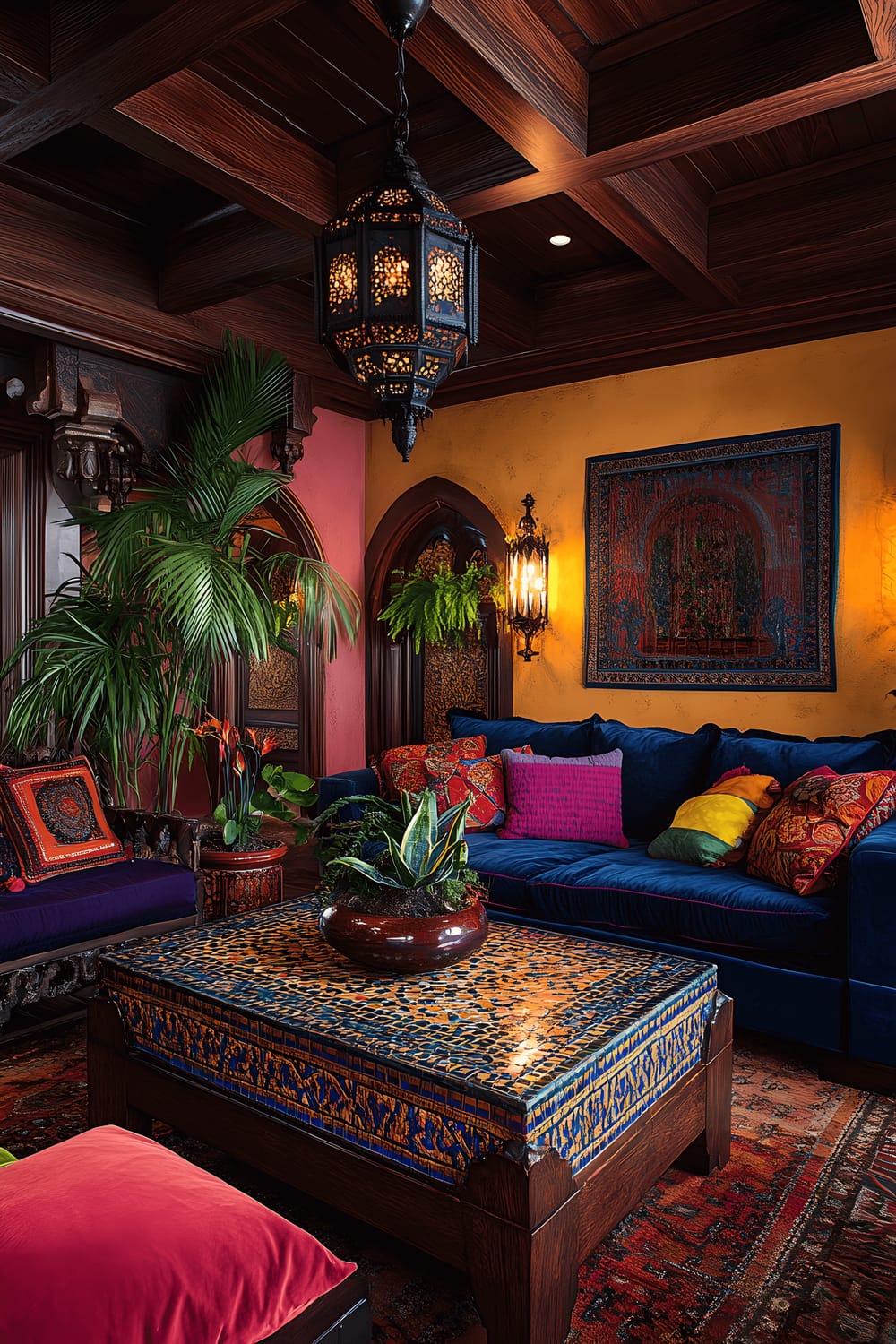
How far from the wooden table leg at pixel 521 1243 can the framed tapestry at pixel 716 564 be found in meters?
3.24

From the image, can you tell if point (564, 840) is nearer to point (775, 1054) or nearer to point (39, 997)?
point (775, 1054)

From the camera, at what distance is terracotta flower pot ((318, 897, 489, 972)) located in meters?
2.05

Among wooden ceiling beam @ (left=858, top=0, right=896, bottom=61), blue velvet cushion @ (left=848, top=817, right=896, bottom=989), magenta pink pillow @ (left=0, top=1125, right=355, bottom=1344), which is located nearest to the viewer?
magenta pink pillow @ (left=0, top=1125, right=355, bottom=1344)

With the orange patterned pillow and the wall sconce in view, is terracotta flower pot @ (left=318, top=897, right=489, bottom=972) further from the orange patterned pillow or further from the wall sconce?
the wall sconce

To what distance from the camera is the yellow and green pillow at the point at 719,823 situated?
342 centimetres

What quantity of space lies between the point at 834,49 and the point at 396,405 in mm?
1593

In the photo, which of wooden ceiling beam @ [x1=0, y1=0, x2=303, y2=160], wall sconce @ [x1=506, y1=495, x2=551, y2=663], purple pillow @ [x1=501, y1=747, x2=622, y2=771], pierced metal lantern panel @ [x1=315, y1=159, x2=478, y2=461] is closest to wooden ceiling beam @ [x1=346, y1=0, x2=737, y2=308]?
wooden ceiling beam @ [x1=0, y1=0, x2=303, y2=160]

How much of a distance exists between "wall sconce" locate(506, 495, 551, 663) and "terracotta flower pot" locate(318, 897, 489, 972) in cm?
324

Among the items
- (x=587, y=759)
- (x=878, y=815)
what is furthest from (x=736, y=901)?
(x=587, y=759)

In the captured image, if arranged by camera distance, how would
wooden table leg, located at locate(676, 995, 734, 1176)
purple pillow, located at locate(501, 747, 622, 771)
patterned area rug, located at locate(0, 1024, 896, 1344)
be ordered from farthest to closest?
purple pillow, located at locate(501, 747, 622, 771) < wooden table leg, located at locate(676, 995, 734, 1176) < patterned area rug, located at locate(0, 1024, 896, 1344)

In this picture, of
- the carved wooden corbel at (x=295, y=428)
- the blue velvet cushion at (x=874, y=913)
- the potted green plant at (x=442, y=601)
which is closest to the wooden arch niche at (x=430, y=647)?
the potted green plant at (x=442, y=601)

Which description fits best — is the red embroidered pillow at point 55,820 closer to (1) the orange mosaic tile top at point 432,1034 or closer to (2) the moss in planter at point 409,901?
(1) the orange mosaic tile top at point 432,1034

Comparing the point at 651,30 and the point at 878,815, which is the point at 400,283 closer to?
the point at 651,30

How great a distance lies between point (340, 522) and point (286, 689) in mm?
1672
